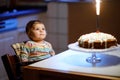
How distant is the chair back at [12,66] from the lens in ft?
5.94

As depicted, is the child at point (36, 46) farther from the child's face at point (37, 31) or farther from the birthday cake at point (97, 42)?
the birthday cake at point (97, 42)

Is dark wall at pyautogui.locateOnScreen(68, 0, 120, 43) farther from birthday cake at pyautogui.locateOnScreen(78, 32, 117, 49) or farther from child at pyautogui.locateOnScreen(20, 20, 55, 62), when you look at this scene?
birthday cake at pyautogui.locateOnScreen(78, 32, 117, 49)

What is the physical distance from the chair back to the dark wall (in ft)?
6.17

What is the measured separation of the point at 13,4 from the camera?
4258 millimetres

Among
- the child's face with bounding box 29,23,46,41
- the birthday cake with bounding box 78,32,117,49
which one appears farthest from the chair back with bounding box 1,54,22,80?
the birthday cake with bounding box 78,32,117,49

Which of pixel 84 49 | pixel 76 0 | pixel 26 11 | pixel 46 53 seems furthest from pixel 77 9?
pixel 84 49

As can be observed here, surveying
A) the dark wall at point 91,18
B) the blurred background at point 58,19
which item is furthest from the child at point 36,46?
the dark wall at point 91,18

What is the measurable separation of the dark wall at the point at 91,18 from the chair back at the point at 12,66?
1881 millimetres

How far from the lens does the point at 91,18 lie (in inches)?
146

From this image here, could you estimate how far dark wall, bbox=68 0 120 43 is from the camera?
3.57m

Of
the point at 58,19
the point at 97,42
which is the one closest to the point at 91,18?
the point at 58,19

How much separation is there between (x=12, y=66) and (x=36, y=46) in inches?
11.5

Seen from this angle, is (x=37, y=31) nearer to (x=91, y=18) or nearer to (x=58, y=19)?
(x=91, y=18)

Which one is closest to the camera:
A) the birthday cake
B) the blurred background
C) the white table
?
the white table
